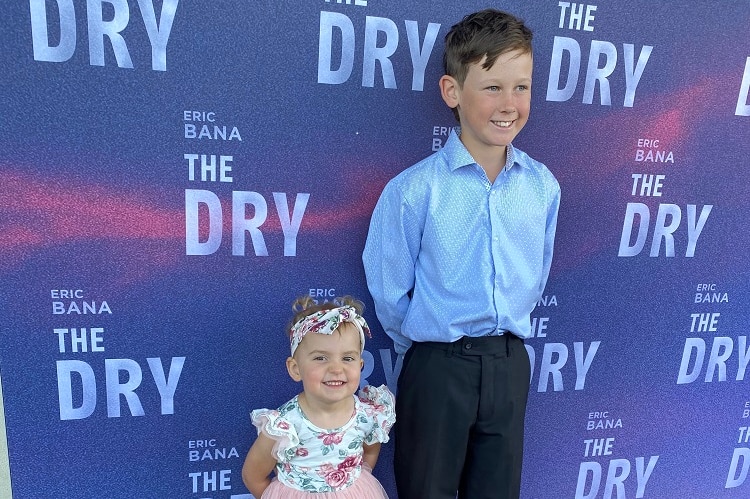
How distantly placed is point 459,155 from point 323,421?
0.68m

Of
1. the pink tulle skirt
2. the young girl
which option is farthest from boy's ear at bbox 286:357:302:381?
the pink tulle skirt

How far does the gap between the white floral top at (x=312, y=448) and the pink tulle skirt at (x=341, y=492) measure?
1 centimetres

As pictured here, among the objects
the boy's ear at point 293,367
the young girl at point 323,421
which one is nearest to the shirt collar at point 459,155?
the young girl at point 323,421

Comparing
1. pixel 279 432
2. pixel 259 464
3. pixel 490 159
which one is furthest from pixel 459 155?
pixel 259 464

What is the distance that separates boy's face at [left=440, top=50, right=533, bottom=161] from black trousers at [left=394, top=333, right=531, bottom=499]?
48cm

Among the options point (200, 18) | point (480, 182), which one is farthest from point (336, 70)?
point (480, 182)

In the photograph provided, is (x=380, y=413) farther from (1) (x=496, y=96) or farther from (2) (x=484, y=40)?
(2) (x=484, y=40)

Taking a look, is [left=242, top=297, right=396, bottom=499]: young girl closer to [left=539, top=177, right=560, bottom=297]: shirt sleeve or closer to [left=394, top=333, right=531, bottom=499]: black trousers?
[left=394, top=333, right=531, bottom=499]: black trousers

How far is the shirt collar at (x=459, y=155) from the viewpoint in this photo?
1264 millimetres

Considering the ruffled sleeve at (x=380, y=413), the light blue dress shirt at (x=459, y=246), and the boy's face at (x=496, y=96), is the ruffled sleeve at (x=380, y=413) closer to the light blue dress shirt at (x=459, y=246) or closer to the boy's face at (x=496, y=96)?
the light blue dress shirt at (x=459, y=246)

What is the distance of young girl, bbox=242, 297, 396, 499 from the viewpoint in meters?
1.17

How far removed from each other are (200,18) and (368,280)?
2.40ft

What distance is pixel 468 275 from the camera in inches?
49.6

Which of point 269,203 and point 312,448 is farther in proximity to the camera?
point 269,203
